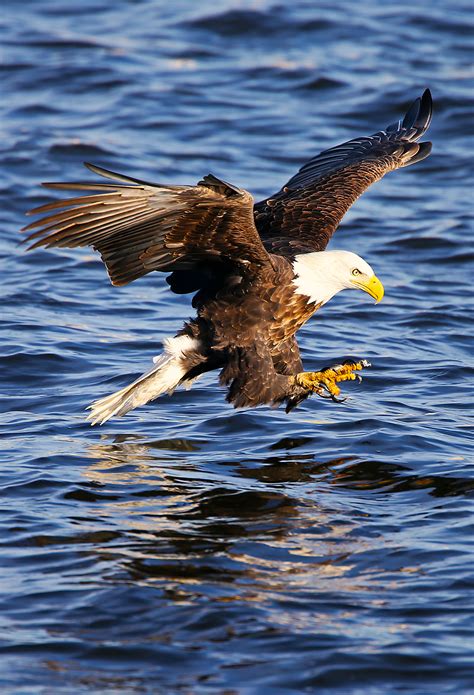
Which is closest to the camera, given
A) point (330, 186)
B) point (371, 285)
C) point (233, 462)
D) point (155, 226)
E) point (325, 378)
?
point (155, 226)

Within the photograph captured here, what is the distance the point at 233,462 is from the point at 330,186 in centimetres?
231

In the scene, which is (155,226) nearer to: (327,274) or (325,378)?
(327,274)

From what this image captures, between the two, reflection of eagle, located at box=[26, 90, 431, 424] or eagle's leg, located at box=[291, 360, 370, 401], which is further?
eagle's leg, located at box=[291, 360, 370, 401]

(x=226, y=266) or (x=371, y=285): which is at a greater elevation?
(x=226, y=266)

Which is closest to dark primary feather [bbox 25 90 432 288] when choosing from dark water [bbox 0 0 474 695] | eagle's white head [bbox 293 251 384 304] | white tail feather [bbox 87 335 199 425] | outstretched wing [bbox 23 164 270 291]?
outstretched wing [bbox 23 164 270 291]

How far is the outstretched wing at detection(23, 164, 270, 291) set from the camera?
18.2 ft

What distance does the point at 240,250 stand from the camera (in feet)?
20.4

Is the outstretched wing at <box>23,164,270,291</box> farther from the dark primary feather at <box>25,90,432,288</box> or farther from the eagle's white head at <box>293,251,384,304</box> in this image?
the eagle's white head at <box>293,251,384,304</box>

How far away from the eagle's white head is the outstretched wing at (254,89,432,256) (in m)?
0.30

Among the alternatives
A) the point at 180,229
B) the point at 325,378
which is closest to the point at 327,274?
the point at 325,378

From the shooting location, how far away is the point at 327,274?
6.66 metres

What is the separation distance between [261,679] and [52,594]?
3.26 ft

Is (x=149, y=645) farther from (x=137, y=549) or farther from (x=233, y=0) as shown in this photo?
(x=233, y=0)

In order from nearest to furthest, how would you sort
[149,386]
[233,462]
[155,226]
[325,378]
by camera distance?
[155,226], [233,462], [149,386], [325,378]
